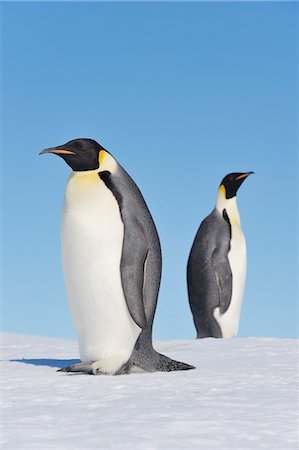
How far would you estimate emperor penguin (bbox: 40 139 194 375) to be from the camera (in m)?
4.64

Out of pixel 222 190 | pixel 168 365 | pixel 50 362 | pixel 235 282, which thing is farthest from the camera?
pixel 222 190

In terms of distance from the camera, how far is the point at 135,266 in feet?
15.1

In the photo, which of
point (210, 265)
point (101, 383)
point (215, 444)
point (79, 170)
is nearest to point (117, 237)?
point (79, 170)

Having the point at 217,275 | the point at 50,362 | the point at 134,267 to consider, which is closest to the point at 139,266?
the point at 134,267

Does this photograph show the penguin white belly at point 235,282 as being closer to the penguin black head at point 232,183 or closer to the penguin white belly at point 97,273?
the penguin black head at point 232,183

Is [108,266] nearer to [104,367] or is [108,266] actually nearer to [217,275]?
[104,367]

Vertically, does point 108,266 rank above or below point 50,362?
above

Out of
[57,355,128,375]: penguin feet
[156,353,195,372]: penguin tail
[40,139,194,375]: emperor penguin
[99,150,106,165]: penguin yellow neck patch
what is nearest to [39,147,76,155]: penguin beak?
[40,139,194,375]: emperor penguin

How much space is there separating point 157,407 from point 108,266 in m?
1.44

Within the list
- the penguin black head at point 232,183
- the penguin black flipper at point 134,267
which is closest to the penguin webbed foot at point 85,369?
the penguin black flipper at point 134,267

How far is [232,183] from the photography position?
9.90m

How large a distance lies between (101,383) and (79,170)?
1.43m

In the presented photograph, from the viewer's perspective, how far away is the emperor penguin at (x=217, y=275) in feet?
29.8

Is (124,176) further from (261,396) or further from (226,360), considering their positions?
(261,396)
